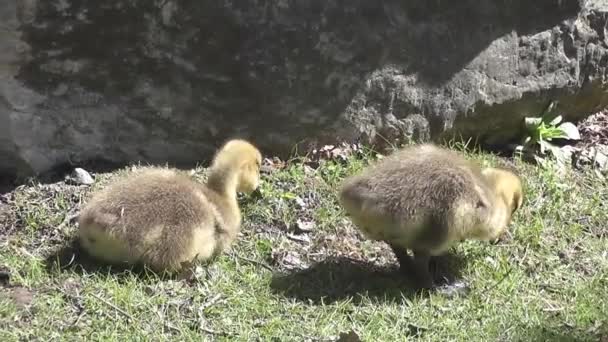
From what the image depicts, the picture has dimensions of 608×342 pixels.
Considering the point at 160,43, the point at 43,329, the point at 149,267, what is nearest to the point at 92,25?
the point at 160,43

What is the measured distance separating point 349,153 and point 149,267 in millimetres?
1632

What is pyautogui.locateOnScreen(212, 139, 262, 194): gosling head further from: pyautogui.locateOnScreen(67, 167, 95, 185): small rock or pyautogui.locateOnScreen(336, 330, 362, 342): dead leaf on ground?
pyautogui.locateOnScreen(336, 330, 362, 342): dead leaf on ground

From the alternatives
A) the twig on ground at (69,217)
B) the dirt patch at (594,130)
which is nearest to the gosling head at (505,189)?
the dirt patch at (594,130)

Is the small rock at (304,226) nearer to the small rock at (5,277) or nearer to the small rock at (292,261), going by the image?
the small rock at (292,261)

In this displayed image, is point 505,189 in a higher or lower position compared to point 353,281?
higher

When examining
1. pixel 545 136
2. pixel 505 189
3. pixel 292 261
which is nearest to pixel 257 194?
pixel 292 261

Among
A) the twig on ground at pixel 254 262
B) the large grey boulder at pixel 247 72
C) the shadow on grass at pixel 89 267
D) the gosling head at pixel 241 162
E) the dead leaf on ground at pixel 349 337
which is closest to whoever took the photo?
the dead leaf on ground at pixel 349 337

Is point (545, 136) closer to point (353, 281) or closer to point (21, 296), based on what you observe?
point (353, 281)

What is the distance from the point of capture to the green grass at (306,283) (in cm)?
480

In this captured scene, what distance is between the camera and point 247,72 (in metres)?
5.97

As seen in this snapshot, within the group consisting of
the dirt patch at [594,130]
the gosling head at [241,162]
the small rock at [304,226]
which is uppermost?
the gosling head at [241,162]

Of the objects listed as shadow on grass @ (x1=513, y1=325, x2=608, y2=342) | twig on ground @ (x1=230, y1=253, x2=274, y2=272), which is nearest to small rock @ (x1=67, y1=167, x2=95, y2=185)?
twig on ground @ (x1=230, y1=253, x2=274, y2=272)

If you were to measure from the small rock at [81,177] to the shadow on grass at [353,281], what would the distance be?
1.25 m

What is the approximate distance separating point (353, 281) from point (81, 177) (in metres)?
1.62
